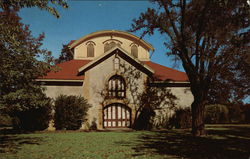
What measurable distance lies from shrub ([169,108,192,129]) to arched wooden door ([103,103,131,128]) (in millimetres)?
4330

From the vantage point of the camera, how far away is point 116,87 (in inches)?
724

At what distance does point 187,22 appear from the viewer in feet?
45.9

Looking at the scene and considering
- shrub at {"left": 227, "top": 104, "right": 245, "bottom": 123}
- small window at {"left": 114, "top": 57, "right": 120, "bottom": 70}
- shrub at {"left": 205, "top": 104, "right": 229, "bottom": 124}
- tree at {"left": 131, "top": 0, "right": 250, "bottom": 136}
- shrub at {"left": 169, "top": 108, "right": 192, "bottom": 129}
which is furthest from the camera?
shrub at {"left": 227, "top": 104, "right": 245, "bottom": 123}

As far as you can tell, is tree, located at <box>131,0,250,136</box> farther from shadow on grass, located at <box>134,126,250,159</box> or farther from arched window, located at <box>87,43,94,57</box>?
arched window, located at <box>87,43,94,57</box>

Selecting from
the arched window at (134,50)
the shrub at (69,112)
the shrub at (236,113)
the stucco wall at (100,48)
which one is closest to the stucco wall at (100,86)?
the shrub at (69,112)

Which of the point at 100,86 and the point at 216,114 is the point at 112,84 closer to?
the point at 100,86

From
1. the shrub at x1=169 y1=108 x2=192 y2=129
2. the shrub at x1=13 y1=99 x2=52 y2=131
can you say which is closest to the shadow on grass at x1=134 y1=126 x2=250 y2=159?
the shrub at x1=169 y1=108 x2=192 y2=129

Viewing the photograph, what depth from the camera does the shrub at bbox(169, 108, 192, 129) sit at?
1884 cm

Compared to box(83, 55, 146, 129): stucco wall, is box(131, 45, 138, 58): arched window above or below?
above

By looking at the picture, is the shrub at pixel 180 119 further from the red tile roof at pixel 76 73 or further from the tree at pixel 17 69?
the tree at pixel 17 69

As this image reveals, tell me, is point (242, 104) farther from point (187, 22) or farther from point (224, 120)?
point (187, 22)

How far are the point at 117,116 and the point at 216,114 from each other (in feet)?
47.9

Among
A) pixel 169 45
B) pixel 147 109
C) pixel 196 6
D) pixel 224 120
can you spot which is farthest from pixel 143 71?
pixel 224 120

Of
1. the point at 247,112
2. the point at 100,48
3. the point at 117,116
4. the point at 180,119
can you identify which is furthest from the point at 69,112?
the point at 247,112
